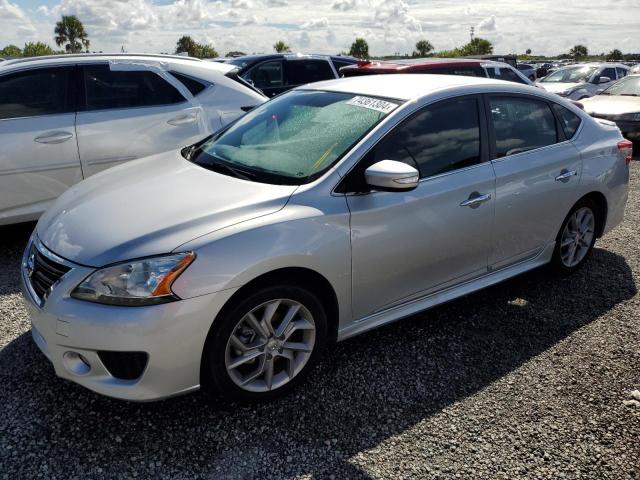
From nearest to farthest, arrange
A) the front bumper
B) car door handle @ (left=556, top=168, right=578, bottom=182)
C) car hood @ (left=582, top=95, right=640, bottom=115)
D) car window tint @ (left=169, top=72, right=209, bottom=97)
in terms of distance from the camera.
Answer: the front bumper < car door handle @ (left=556, top=168, right=578, bottom=182) < car window tint @ (left=169, top=72, right=209, bottom=97) < car hood @ (left=582, top=95, right=640, bottom=115)

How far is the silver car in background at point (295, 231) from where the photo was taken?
247 cm

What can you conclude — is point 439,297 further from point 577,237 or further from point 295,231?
Answer: point 577,237

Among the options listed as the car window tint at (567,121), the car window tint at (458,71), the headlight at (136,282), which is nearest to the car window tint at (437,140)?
the car window tint at (567,121)

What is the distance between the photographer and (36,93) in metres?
4.81

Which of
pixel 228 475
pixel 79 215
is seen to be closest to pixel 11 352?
pixel 79 215

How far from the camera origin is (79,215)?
293 centimetres

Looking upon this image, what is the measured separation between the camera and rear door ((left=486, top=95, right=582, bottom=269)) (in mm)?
3641

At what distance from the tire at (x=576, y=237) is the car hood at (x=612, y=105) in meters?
6.72

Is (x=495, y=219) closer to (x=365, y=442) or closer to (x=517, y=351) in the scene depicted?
(x=517, y=351)

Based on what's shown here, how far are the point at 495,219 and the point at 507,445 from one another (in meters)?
1.48

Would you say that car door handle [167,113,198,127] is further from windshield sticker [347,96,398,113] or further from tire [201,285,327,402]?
tire [201,285,327,402]

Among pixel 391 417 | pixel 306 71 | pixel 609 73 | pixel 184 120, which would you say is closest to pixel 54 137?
pixel 184 120

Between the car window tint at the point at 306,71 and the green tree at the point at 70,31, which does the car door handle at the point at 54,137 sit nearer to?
the car window tint at the point at 306,71

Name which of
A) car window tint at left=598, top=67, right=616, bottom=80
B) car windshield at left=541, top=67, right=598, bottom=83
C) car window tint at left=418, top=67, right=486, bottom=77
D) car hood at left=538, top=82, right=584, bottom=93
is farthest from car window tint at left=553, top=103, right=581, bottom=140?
car window tint at left=598, top=67, right=616, bottom=80
